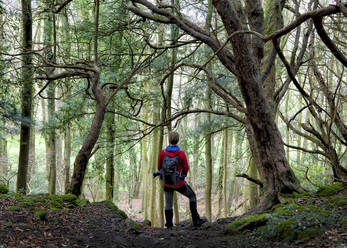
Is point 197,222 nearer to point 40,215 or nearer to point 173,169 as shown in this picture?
point 173,169

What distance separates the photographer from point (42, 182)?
23.5m

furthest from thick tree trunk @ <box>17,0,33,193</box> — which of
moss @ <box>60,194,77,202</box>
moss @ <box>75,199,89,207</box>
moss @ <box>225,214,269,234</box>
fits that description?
moss @ <box>225,214,269,234</box>

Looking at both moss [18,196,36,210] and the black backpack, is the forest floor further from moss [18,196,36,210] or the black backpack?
the black backpack

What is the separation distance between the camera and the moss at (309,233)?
156 inches

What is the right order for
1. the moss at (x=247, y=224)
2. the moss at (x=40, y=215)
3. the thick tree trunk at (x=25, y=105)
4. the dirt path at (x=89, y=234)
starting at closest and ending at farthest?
the dirt path at (x=89, y=234), the moss at (x=247, y=224), the moss at (x=40, y=215), the thick tree trunk at (x=25, y=105)

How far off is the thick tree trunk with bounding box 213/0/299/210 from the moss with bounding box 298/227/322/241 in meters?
1.90

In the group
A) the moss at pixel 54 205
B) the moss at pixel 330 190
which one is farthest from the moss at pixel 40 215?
the moss at pixel 330 190

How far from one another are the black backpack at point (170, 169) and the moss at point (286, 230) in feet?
7.56

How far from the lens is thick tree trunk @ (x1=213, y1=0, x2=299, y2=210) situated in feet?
18.5

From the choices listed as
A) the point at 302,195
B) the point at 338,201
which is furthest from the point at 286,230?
the point at 302,195

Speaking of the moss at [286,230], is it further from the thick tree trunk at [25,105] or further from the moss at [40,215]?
the thick tree trunk at [25,105]

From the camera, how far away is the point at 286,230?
4.29 m

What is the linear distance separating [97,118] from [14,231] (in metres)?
3.94

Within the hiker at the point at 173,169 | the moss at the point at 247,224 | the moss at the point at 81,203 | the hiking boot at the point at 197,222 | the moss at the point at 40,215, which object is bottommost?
the hiking boot at the point at 197,222
